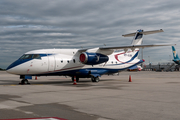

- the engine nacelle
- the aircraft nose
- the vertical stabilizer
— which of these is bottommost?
the aircraft nose

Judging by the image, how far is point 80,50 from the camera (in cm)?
2269

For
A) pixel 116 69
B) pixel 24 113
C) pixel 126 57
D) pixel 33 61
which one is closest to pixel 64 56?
pixel 33 61

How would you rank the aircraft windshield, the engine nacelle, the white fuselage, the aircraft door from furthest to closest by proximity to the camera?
the engine nacelle, the aircraft door, the aircraft windshield, the white fuselage

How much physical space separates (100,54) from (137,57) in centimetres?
790

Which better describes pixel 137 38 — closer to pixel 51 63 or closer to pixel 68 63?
pixel 68 63

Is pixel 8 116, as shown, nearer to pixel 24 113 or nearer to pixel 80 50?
pixel 24 113

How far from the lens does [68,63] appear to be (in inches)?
859

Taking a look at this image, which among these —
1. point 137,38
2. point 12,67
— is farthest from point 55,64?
point 137,38

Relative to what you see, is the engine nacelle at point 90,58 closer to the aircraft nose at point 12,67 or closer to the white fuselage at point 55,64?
the white fuselage at point 55,64

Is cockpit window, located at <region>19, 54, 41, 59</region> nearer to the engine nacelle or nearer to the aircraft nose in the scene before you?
the aircraft nose

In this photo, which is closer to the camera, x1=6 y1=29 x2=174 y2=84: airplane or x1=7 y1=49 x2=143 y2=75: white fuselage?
x1=7 y1=49 x2=143 y2=75: white fuselage

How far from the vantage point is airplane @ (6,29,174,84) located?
1941 cm

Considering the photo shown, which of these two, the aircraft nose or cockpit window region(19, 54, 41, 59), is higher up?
cockpit window region(19, 54, 41, 59)

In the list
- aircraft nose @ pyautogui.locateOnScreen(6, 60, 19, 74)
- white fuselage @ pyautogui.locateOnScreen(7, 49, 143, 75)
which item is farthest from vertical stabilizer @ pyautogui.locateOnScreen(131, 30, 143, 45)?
aircraft nose @ pyautogui.locateOnScreen(6, 60, 19, 74)
